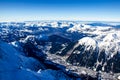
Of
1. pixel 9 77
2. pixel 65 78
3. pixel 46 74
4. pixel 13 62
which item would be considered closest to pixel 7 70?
pixel 9 77

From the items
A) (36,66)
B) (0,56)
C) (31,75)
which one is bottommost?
(36,66)

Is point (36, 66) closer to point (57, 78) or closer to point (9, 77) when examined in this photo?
point (57, 78)

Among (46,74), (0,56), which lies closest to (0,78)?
(0,56)

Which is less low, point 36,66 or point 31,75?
point 31,75

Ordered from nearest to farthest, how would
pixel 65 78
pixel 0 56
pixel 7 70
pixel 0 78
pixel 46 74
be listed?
pixel 0 78 → pixel 7 70 → pixel 0 56 → pixel 46 74 → pixel 65 78

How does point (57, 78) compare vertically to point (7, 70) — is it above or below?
below

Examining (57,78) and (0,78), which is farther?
(57,78)

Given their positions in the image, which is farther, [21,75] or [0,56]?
[0,56]

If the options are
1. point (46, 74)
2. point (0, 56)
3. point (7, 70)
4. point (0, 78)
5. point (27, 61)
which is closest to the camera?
point (0, 78)

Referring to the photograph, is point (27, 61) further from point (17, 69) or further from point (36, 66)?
point (17, 69)
